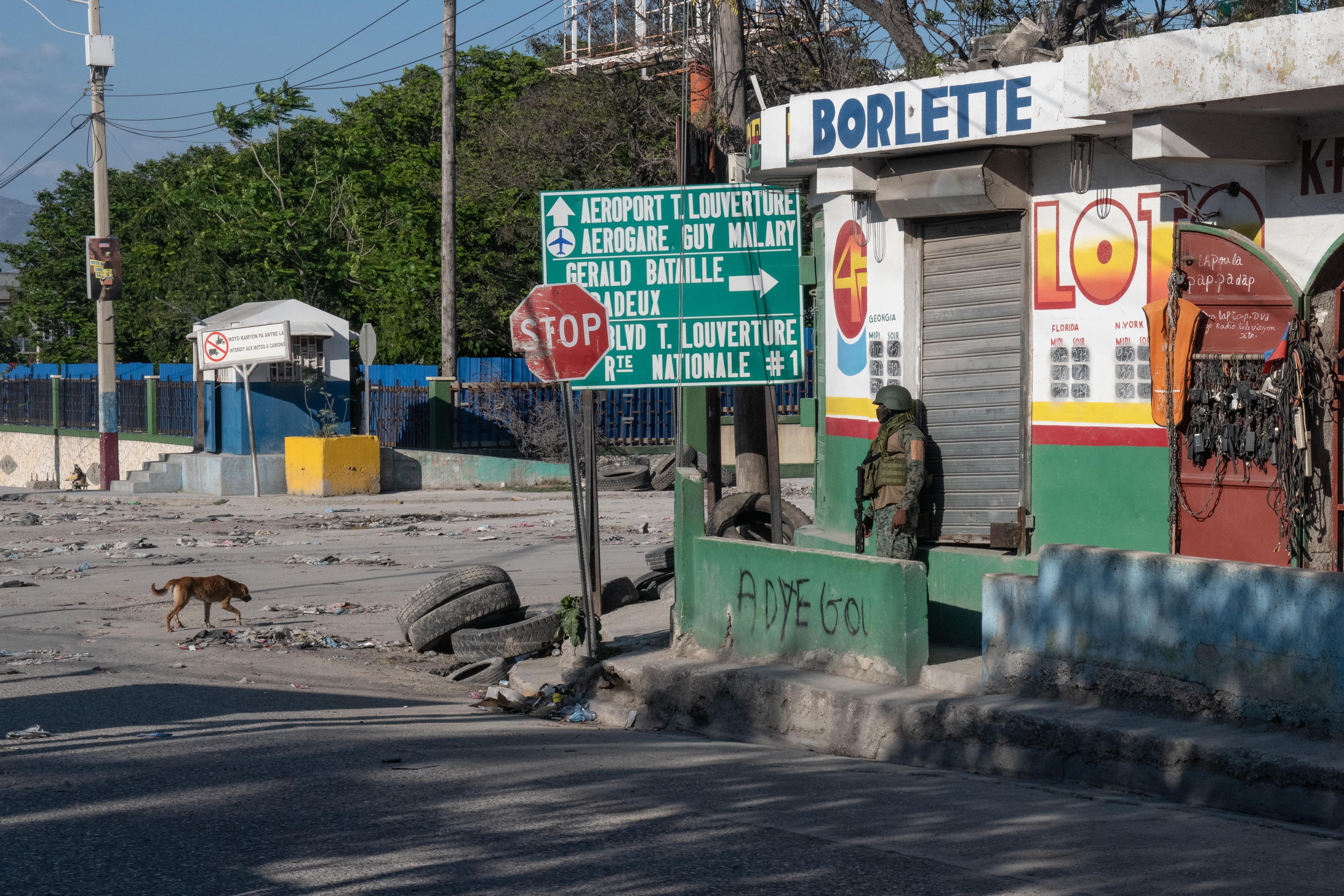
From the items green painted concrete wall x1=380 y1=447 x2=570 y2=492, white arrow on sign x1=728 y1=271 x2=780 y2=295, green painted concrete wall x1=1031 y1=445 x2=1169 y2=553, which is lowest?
green painted concrete wall x1=380 y1=447 x2=570 y2=492

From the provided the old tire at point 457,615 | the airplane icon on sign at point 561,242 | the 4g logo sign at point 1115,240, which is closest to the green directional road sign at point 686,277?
the airplane icon on sign at point 561,242

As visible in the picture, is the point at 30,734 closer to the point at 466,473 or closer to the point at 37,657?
the point at 37,657

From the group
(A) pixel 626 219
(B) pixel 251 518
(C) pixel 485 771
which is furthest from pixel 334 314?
(C) pixel 485 771

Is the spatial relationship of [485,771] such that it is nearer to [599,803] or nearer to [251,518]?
[599,803]

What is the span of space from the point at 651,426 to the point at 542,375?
2039 centimetres

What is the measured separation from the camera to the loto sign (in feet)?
80.6

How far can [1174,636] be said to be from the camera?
6848mm

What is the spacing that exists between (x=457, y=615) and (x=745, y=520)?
2847mm

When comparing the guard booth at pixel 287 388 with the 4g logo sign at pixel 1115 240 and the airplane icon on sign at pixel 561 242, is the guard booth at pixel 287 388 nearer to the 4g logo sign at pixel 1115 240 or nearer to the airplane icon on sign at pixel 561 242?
the airplane icon on sign at pixel 561 242

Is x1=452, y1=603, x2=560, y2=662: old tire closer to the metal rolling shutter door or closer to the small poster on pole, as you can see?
the metal rolling shutter door

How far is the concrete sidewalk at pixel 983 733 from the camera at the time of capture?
19.7 feet

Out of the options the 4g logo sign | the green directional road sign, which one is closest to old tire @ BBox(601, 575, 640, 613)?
the green directional road sign

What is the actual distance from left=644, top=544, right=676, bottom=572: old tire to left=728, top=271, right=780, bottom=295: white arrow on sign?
317cm

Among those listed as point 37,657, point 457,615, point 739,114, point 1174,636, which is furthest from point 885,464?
point 37,657
